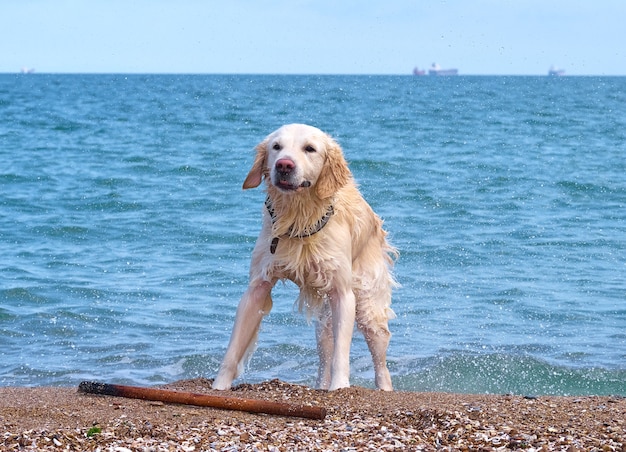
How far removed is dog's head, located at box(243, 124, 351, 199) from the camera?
5770mm

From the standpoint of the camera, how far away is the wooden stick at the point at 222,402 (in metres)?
5.04

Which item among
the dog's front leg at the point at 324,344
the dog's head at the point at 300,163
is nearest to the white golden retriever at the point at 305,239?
the dog's head at the point at 300,163

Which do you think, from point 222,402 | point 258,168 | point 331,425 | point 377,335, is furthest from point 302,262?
point 331,425

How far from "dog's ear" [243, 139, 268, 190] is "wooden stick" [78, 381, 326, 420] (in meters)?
1.44

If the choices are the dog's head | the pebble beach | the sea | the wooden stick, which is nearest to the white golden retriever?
the dog's head

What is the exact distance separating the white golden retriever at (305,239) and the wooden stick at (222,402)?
877 mm

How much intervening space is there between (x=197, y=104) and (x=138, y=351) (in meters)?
38.2

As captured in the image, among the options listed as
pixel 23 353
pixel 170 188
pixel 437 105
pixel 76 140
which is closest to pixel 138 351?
pixel 23 353

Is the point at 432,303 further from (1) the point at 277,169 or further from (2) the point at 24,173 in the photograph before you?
(2) the point at 24,173

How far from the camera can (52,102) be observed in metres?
47.0

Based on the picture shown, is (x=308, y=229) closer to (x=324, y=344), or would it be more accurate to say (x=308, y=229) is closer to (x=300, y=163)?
(x=300, y=163)

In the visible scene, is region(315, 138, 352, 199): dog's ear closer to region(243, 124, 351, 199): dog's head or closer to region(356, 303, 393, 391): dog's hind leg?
region(243, 124, 351, 199): dog's head

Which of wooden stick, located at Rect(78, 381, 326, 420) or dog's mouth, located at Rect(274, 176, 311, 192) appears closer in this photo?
wooden stick, located at Rect(78, 381, 326, 420)

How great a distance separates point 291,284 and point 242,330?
216 inches
